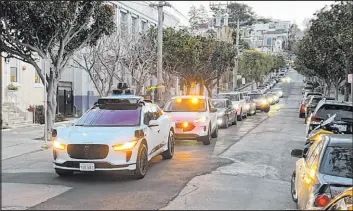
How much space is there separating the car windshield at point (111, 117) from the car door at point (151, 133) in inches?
10.6

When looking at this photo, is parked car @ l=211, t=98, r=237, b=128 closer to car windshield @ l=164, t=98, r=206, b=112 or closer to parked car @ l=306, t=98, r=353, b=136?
car windshield @ l=164, t=98, r=206, b=112

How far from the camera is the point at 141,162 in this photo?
9.55 meters

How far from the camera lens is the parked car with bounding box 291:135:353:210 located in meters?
5.44

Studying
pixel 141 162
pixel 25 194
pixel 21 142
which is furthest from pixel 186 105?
pixel 25 194

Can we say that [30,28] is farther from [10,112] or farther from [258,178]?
[258,178]

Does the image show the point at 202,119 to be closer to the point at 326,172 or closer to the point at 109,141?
the point at 109,141

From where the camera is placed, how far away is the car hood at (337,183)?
543 centimetres

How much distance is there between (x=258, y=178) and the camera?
9.84 meters

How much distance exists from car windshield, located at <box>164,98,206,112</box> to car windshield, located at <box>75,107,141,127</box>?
6.03 meters

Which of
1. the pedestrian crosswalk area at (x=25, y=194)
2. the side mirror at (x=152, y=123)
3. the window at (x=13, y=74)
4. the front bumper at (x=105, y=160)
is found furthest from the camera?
the window at (x=13, y=74)

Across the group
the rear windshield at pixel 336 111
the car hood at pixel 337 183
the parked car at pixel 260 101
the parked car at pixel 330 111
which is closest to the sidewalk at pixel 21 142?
the parked car at pixel 330 111

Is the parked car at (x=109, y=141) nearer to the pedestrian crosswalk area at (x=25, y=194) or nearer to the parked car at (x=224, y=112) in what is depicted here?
the pedestrian crosswalk area at (x=25, y=194)

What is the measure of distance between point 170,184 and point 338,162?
3.76m

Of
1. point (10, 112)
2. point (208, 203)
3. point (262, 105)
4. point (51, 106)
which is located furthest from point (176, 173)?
point (262, 105)
